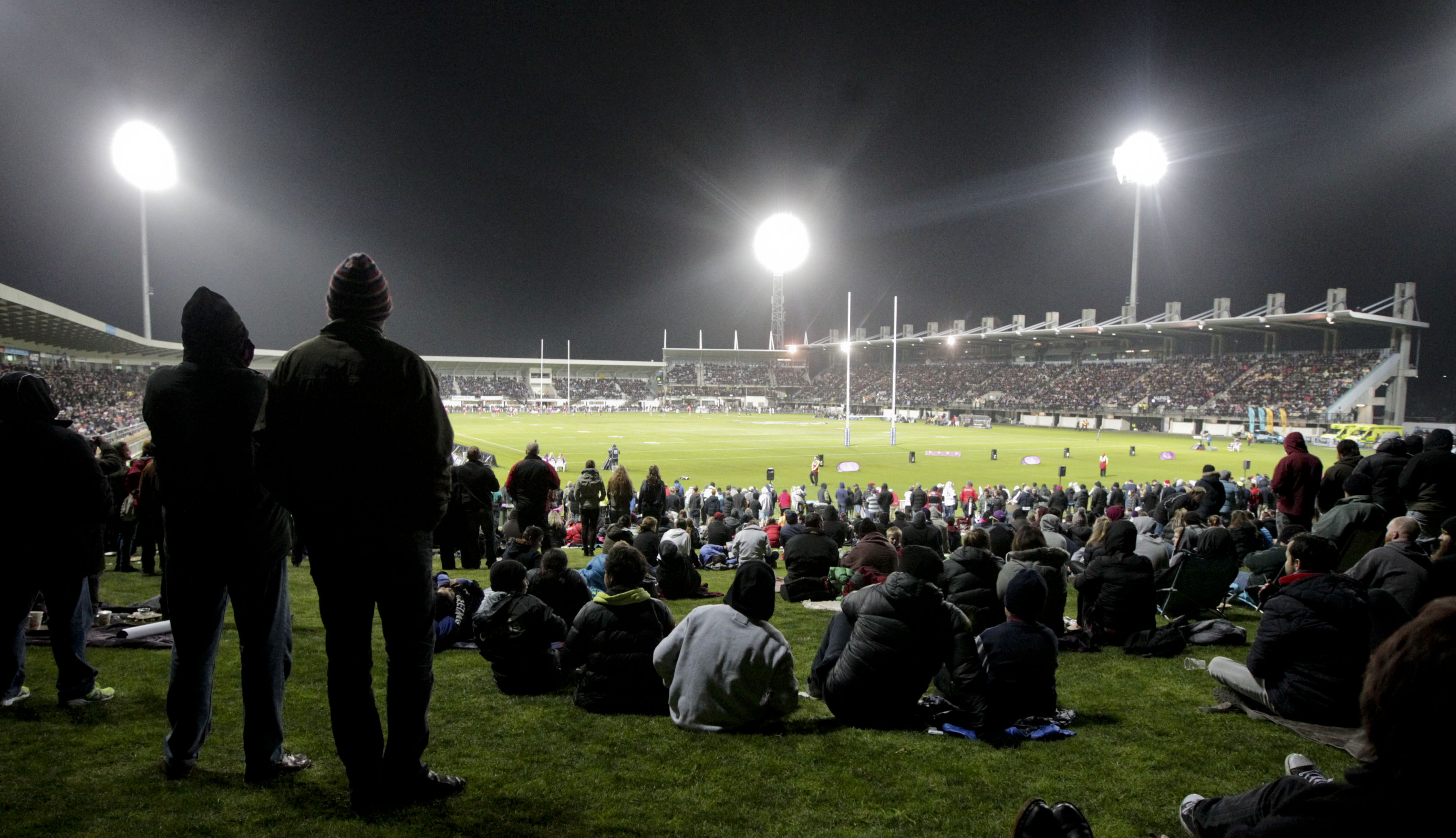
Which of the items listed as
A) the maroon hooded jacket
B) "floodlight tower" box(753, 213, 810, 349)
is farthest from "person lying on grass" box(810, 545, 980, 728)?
"floodlight tower" box(753, 213, 810, 349)

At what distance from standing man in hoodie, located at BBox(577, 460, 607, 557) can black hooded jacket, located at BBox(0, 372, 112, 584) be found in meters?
7.65

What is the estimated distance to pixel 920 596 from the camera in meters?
4.33

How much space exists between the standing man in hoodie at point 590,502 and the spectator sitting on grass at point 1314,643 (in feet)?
29.8

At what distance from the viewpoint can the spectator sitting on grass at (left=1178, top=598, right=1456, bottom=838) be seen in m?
1.45

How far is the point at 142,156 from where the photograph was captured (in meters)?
51.0

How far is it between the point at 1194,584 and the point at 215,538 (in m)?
8.60

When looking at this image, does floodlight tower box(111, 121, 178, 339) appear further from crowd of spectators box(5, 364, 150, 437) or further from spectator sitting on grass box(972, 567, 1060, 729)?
spectator sitting on grass box(972, 567, 1060, 729)

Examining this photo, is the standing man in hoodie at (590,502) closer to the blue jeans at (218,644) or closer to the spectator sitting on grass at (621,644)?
the spectator sitting on grass at (621,644)

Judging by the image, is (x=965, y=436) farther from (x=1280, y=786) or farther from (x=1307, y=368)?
(x=1280, y=786)

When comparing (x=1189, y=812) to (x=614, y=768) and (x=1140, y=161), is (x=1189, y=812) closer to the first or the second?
(x=614, y=768)

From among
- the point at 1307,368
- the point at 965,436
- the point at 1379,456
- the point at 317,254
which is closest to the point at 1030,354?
the point at 1307,368

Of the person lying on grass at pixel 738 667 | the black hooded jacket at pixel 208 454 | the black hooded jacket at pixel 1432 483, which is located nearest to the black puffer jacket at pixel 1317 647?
the person lying on grass at pixel 738 667

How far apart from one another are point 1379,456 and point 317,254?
84.0 metres

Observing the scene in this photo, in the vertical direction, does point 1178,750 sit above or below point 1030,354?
below
